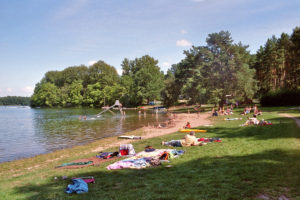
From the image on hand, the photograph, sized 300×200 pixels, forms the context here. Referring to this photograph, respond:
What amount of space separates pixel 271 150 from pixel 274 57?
5390cm

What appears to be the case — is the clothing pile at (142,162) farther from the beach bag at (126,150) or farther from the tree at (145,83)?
the tree at (145,83)

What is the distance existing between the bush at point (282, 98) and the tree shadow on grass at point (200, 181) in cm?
3803

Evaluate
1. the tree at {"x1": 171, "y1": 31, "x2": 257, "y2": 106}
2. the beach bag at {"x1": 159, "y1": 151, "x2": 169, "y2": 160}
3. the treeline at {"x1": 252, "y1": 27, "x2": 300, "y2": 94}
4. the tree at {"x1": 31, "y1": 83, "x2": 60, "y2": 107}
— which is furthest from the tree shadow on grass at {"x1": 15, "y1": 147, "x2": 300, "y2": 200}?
the tree at {"x1": 31, "y1": 83, "x2": 60, "y2": 107}

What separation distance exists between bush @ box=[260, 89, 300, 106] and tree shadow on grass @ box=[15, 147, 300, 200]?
125ft

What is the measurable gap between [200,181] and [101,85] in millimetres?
112602

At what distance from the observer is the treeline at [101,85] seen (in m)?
94.1

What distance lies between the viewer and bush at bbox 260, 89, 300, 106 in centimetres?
4269

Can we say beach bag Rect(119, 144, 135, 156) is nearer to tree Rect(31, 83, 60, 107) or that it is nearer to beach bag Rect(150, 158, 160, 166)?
beach bag Rect(150, 158, 160, 166)

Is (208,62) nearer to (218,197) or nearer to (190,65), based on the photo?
(190,65)

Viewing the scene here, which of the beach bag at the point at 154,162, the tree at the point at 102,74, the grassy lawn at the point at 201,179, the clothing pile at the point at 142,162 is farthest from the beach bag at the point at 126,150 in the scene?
the tree at the point at 102,74

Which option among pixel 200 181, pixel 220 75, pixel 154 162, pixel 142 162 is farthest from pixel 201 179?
pixel 220 75

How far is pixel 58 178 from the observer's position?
10.0 m

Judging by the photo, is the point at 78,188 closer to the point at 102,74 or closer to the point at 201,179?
the point at 201,179

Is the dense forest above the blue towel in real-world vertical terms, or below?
above
